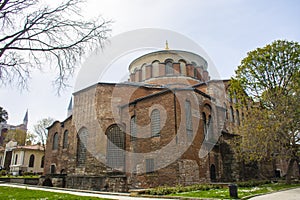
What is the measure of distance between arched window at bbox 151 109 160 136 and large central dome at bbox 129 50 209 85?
8.44m

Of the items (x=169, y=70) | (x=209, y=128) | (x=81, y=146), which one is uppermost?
(x=169, y=70)

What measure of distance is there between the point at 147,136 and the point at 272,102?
8819 mm

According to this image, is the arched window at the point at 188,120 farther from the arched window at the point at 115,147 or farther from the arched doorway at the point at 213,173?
the arched window at the point at 115,147

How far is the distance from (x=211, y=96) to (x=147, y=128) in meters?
6.94

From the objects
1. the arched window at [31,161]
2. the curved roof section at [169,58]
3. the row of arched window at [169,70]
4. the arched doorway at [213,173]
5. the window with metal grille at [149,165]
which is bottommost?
the arched doorway at [213,173]

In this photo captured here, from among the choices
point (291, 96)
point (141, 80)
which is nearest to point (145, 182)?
point (291, 96)

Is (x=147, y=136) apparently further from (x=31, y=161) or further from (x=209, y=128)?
(x=31, y=161)

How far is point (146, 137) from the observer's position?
18094mm

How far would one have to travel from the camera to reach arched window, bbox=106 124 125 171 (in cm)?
1923

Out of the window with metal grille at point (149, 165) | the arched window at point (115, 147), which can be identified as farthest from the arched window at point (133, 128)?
the window with metal grille at point (149, 165)

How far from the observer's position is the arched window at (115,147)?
63.1ft

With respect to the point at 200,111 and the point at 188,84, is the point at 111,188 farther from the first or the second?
the point at 188,84

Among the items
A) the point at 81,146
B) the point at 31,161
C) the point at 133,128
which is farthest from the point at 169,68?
the point at 31,161

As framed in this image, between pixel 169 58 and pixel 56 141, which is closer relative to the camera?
pixel 56 141
